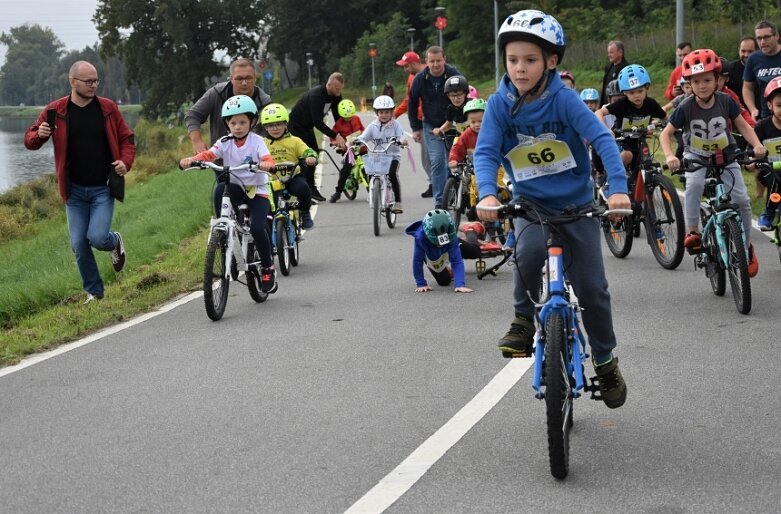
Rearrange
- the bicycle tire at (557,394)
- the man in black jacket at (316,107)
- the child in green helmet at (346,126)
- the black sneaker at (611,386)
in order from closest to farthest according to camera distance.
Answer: the bicycle tire at (557,394) < the black sneaker at (611,386) < the child in green helmet at (346,126) < the man in black jacket at (316,107)

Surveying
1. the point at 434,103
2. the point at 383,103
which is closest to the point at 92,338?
the point at 434,103

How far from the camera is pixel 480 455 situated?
238 inches

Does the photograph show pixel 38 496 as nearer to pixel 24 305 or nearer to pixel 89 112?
pixel 89 112

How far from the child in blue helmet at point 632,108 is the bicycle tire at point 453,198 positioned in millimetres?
2113

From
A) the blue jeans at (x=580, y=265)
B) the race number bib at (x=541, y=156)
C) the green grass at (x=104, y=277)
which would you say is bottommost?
the green grass at (x=104, y=277)

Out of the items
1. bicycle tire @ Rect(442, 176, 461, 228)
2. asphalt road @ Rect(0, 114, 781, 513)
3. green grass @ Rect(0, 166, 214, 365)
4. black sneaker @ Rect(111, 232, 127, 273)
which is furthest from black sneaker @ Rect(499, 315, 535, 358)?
bicycle tire @ Rect(442, 176, 461, 228)

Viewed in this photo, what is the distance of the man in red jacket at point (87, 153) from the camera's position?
11.4 meters

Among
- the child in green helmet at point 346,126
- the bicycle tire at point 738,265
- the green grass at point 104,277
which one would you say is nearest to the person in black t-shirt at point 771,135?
the bicycle tire at point 738,265

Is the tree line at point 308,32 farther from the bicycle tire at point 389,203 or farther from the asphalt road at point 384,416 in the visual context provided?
the asphalt road at point 384,416

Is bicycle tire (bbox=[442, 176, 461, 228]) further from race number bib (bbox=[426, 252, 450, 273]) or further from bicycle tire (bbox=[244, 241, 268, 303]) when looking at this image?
bicycle tire (bbox=[244, 241, 268, 303])

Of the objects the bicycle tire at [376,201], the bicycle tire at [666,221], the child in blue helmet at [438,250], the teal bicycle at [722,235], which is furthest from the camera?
the bicycle tire at [376,201]

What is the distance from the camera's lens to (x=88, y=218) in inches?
462

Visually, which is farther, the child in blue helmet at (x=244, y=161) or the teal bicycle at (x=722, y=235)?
the child in blue helmet at (x=244, y=161)

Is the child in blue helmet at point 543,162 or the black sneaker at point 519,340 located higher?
the child in blue helmet at point 543,162
